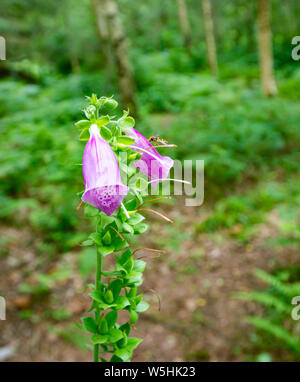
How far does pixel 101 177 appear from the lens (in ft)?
2.02

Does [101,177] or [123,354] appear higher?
[101,177]

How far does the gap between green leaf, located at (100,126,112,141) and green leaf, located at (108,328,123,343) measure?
38 centimetres

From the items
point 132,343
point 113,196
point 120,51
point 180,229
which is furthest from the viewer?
point 120,51

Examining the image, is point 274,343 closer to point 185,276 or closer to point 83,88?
point 185,276

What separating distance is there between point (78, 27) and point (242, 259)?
12.5 meters

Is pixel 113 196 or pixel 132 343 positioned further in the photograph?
pixel 132 343

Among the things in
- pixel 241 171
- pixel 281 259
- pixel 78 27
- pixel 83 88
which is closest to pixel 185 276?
pixel 281 259

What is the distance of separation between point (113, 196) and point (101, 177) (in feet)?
0.16

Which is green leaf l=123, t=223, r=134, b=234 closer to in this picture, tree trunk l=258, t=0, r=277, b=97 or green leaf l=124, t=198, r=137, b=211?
green leaf l=124, t=198, r=137, b=211

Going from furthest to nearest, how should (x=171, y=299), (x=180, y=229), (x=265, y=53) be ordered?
1. (x=265, y=53)
2. (x=180, y=229)
3. (x=171, y=299)

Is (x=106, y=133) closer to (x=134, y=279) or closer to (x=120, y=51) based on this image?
(x=134, y=279)

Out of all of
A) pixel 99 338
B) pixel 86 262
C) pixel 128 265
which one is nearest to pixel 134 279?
pixel 128 265

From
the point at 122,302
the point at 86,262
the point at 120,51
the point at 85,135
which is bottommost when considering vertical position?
the point at 86,262

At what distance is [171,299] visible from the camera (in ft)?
11.2
